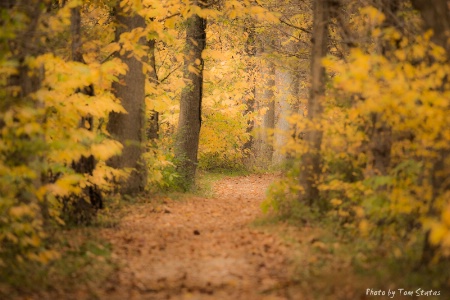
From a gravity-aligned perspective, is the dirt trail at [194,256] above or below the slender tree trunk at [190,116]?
below

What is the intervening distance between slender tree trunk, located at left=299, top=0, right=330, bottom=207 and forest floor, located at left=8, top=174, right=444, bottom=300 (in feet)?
3.00

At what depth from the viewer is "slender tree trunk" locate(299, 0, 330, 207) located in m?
9.42

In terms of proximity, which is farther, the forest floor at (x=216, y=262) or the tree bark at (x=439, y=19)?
the tree bark at (x=439, y=19)

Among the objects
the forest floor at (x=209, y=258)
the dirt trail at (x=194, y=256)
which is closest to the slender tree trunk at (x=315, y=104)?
the forest floor at (x=209, y=258)

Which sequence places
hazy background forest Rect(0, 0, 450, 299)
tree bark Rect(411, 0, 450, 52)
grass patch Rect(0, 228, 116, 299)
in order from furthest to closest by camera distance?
tree bark Rect(411, 0, 450, 52) < hazy background forest Rect(0, 0, 450, 299) < grass patch Rect(0, 228, 116, 299)

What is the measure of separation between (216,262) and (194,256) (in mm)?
534

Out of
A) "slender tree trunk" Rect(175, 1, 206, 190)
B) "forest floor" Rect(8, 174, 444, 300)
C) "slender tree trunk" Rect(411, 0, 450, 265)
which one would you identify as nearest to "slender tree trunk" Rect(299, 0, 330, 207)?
"forest floor" Rect(8, 174, 444, 300)

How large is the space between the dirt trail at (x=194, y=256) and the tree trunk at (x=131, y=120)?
4.11 feet

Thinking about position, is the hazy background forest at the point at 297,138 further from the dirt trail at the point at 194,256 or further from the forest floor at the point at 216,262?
the dirt trail at the point at 194,256

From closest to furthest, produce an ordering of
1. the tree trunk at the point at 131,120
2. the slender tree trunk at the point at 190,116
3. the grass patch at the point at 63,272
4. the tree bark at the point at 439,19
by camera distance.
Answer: the grass patch at the point at 63,272, the tree bark at the point at 439,19, the tree trunk at the point at 131,120, the slender tree trunk at the point at 190,116

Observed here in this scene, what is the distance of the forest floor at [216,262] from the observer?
5758 mm

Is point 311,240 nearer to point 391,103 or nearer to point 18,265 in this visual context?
point 391,103

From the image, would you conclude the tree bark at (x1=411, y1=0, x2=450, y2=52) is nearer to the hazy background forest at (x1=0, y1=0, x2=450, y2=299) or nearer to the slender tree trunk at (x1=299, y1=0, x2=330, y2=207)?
the hazy background forest at (x1=0, y1=0, x2=450, y2=299)

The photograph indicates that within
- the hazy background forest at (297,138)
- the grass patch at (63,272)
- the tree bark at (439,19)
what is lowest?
the grass patch at (63,272)
